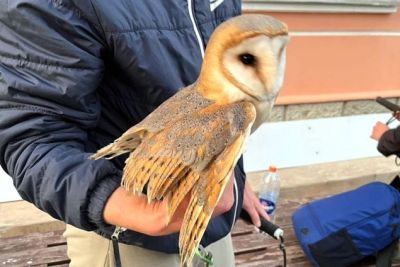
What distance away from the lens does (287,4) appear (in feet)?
10.2

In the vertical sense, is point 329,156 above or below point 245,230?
below

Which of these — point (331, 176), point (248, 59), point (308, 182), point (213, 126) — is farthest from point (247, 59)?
point (331, 176)

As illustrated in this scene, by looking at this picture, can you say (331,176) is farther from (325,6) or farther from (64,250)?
(64,250)

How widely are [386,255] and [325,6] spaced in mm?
1815

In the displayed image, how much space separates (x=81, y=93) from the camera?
0.87 metres

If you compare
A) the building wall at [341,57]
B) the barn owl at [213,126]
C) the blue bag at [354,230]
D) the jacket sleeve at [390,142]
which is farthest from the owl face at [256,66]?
the building wall at [341,57]

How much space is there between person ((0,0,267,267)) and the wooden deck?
130 centimetres

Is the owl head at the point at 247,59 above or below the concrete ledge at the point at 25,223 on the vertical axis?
above

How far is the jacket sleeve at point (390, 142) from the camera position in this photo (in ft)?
7.67

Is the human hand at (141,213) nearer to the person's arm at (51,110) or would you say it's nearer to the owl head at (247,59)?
the person's arm at (51,110)

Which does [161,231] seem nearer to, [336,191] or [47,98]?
[47,98]

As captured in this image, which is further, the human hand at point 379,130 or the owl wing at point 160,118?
the human hand at point 379,130

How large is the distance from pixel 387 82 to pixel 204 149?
339 cm

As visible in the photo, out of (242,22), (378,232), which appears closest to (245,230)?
(378,232)
